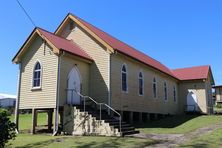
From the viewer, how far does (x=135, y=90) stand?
25.0 meters

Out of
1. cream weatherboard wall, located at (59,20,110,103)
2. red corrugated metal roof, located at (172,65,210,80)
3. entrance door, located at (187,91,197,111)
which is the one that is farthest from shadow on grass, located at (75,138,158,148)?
red corrugated metal roof, located at (172,65,210,80)

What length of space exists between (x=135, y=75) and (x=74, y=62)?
655 cm

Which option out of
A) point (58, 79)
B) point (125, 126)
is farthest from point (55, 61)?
point (125, 126)

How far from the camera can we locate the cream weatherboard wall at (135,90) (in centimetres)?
2178

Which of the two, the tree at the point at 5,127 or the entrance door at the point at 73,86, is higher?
the entrance door at the point at 73,86

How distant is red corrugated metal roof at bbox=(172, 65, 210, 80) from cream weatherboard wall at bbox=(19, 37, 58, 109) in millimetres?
23629

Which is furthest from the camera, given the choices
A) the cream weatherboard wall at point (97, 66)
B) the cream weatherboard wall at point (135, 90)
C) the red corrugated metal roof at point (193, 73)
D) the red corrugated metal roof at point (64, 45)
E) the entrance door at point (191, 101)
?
the red corrugated metal roof at point (193, 73)

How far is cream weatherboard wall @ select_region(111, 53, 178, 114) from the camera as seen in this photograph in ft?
71.5

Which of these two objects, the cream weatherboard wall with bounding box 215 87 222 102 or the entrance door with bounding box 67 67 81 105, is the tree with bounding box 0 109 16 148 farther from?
the cream weatherboard wall with bounding box 215 87 222 102

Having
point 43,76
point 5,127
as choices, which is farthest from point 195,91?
point 5,127

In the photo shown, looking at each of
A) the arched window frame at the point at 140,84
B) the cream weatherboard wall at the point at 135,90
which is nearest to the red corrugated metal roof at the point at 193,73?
the cream weatherboard wall at the point at 135,90

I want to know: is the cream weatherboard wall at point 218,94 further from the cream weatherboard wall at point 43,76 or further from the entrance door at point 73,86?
the cream weatherboard wall at point 43,76

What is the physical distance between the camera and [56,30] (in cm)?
2447

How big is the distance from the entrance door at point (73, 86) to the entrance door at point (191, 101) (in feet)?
70.5
